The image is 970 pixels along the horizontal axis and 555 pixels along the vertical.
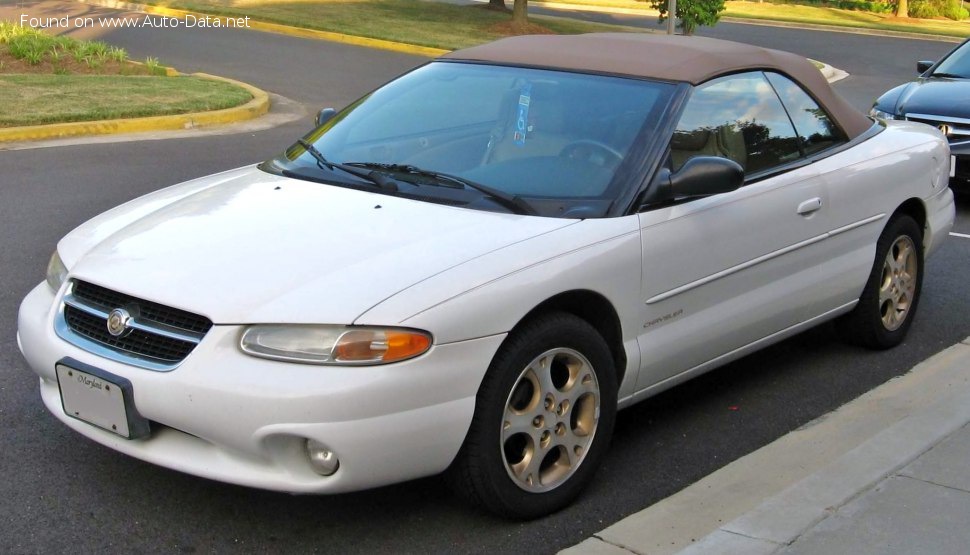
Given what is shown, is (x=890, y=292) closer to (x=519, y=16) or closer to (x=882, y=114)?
(x=882, y=114)

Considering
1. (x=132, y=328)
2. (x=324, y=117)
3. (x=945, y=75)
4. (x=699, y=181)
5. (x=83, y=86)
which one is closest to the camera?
(x=132, y=328)

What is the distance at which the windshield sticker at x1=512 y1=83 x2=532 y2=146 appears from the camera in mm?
4619

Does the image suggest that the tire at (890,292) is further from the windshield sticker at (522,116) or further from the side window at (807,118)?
the windshield sticker at (522,116)

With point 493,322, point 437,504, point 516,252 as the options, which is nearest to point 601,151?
point 516,252

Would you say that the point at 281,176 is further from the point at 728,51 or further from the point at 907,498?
the point at 907,498

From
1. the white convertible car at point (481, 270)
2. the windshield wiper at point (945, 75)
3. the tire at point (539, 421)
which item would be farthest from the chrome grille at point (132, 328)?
the windshield wiper at point (945, 75)

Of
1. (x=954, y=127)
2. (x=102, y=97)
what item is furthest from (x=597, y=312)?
(x=102, y=97)

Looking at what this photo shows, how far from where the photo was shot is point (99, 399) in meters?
3.66

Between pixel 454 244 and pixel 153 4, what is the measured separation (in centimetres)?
2634

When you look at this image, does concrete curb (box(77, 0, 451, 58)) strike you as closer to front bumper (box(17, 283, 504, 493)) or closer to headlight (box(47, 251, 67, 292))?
headlight (box(47, 251, 67, 292))

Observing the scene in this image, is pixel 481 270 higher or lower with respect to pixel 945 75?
higher

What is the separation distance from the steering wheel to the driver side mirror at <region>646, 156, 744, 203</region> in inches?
7.6

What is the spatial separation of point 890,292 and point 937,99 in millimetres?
4524

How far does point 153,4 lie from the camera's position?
92.2 ft
